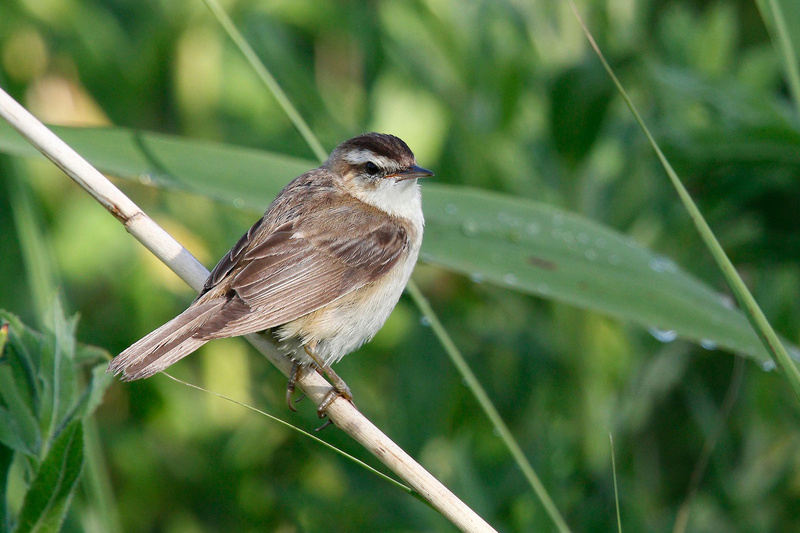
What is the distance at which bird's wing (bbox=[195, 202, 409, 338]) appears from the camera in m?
2.51

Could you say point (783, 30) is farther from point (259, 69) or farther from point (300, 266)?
point (300, 266)

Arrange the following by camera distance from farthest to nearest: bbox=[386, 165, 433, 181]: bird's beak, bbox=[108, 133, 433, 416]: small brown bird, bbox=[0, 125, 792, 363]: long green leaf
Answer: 1. bbox=[386, 165, 433, 181]: bird's beak
2. bbox=[0, 125, 792, 363]: long green leaf
3. bbox=[108, 133, 433, 416]: small brown bird

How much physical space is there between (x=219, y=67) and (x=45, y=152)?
1.92m

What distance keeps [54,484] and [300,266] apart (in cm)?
124

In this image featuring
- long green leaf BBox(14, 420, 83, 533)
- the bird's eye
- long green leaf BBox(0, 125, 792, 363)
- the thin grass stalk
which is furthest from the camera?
the bird's eye

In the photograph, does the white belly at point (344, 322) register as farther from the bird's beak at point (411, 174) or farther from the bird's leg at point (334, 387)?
the bird's beak at point (411, 174)

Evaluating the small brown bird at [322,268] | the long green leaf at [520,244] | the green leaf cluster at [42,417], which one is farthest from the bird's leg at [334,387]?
the green leaf cluster at [42,417]

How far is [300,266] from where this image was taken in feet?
9.14

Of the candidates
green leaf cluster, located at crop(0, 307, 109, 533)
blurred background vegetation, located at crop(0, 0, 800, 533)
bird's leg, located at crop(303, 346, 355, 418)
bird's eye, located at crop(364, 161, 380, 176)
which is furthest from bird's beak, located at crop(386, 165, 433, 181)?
green leaf cluster, located at crop(0, 307, 109, 533)

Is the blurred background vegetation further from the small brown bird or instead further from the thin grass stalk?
the thin grass stalk

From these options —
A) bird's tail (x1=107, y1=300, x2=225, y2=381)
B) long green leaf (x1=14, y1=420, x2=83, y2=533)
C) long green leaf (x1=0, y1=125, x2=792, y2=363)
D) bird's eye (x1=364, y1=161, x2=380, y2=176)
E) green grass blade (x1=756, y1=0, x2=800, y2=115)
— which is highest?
bird's eye (x1=364, y1=161, x2=380, y2=176)

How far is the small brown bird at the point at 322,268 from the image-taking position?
Result: 2.47 m

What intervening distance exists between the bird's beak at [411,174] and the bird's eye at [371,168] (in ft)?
0.35

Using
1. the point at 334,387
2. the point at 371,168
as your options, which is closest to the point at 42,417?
the point at 334,387
